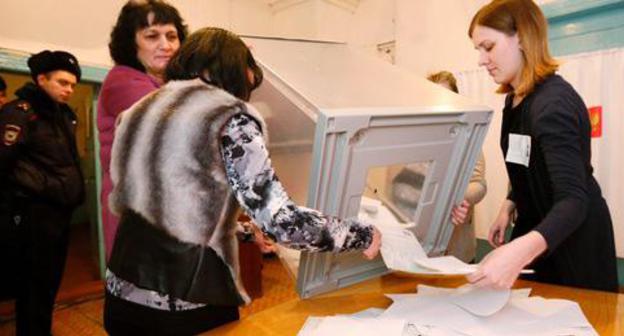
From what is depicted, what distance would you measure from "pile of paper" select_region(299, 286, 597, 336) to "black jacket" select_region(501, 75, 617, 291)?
0.12 meters

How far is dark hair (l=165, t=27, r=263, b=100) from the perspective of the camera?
0.72m

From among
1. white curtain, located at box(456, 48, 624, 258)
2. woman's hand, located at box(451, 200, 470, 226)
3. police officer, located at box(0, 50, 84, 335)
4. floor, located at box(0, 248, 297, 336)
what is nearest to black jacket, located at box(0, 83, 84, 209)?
police officer, located at box(0, 50, 84, 335)

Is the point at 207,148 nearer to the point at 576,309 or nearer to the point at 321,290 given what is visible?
the point at 321,290

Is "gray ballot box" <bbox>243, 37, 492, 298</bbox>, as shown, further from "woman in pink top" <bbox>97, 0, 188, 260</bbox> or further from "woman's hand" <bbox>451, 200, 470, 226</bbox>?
"woman in pink top" <bbox>97, 0, 188, 260</bbox>

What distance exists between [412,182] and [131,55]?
33.0 inches

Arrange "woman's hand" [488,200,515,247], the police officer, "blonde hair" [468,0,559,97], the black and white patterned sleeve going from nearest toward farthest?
1. the black and white patterned sleeve
2. "blonde hair" [468,0,559,97]
3. "woman's hand" [488,200,515,247]
4. the police officer

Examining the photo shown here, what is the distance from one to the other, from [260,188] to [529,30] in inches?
28.3

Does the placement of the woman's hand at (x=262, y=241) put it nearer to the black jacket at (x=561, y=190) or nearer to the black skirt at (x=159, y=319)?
the black skirt at (x=159, y=319)

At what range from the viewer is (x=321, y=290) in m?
0.91

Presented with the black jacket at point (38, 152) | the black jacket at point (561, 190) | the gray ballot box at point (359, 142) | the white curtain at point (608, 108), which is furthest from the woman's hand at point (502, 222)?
the black jacket at point (38, 152)

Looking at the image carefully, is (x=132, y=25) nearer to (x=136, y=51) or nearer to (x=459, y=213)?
(x=136, y=51)

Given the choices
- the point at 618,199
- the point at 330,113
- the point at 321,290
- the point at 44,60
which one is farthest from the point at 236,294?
the point at 618,199

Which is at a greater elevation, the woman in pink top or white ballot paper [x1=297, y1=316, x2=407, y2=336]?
the woman in pink top

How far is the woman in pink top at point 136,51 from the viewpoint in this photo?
1056mm
